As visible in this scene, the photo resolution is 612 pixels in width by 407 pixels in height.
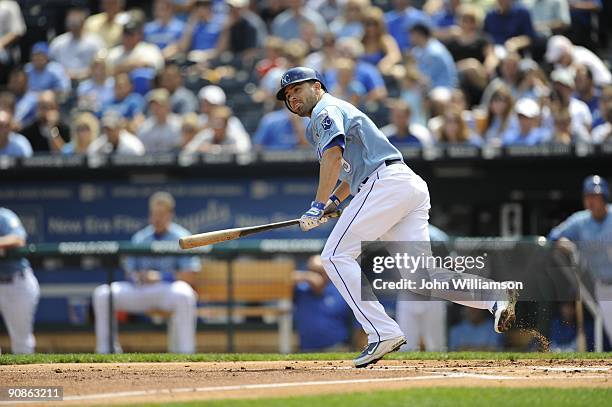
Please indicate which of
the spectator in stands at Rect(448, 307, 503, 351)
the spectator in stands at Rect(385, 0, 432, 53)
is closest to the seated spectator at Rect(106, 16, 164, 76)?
the spectator in stands at Rect(385, 0, 432, 53)

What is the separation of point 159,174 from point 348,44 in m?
2.80

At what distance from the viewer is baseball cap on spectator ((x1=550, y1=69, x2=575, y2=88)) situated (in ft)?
40.7

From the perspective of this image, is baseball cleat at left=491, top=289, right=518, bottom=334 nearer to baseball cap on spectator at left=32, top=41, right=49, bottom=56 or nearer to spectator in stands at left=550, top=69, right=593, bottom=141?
spectator in stands at left=550, top=69, right=593, bottom=141

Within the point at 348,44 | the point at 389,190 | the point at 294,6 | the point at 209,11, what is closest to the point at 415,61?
the point at 348,44

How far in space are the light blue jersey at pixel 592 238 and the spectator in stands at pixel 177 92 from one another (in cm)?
481

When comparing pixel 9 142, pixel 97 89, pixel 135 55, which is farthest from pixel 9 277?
pixel 135 55

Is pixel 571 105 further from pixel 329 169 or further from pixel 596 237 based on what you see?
pixel 329 169

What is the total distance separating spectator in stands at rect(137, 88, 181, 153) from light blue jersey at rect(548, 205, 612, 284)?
14.4 ft

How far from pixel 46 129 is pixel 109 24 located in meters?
2.84

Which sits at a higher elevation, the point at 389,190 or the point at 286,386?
the point at 389,190

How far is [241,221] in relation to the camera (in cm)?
1223

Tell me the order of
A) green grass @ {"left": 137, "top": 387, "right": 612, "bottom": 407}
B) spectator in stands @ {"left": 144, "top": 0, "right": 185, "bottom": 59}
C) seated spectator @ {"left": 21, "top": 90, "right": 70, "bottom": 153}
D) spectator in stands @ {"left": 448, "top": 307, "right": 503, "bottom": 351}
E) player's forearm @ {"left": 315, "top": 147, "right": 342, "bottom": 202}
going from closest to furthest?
Answer: green grass @ {"left": 137, "top": 387, "right": 612, "bottom": 407} → player's forearm @ {"left": 315, "top": 147, "right": 342, "bottom": 202} → spectator in stands @ {"left": 448, "top": 307, "right": 503, "bottom": 351} → seated spectator @ {"left": 21, "top": 90, "right": 70, "bottom": 153} → spectator in stands @ {"left": 144, "top": 0, "right": 185, "bottom": 59}

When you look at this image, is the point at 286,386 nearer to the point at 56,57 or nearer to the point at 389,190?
the point at 389,190

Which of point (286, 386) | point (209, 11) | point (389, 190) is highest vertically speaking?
point (209, 11)
